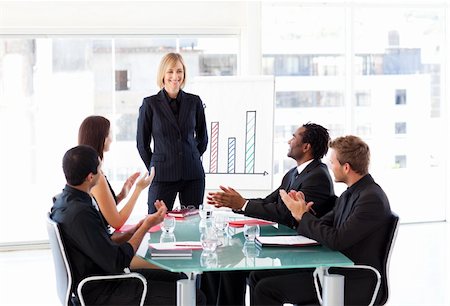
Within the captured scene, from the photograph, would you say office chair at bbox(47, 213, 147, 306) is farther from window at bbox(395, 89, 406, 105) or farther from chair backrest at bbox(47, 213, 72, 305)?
window at bbox(395, 89, 406, 105)

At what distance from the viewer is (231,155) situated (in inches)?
299

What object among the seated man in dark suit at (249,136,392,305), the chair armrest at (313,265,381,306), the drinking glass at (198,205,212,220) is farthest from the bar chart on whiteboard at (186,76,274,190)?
the chair armrest at (313,265,381,306)

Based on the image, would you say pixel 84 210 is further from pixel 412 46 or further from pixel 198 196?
pixel 412 46

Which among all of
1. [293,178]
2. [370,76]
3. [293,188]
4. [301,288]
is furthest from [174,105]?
[370,76]

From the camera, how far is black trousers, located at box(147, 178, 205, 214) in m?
5.71

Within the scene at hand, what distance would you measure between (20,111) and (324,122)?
3389mm

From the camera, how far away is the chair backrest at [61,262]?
134 inches

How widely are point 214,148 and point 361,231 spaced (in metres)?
4.07

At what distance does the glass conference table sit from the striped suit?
1.92 meters

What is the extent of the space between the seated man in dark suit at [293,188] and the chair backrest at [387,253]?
70 centimetres

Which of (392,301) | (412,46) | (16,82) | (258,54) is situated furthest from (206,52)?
(392,301)

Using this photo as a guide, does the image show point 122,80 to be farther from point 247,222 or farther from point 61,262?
point 61,262

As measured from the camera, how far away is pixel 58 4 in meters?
7.86

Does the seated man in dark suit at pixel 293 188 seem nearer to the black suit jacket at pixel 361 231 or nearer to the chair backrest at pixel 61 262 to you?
the black suit jacket at pixel 361 231
